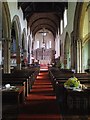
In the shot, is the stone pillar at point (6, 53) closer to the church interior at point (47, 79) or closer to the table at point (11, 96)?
the church interior at point (47, 79)

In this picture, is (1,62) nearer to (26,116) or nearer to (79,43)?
(79,43)

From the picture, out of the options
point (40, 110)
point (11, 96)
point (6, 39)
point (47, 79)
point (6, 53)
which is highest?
point (6, 39)

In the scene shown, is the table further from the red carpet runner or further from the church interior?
the red carpet runner

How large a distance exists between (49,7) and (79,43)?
857 cm

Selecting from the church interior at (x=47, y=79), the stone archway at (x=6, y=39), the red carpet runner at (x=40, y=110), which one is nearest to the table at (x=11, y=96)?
the church interior at (x=47, y=79)

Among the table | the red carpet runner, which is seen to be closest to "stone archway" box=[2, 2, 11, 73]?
the red carpet runner

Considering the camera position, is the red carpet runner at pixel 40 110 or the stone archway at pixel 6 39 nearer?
the red carpet runner at pixel 40 110

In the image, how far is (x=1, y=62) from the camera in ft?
44.9

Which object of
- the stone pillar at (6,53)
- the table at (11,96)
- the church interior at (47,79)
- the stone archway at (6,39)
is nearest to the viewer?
the table at (11,96)

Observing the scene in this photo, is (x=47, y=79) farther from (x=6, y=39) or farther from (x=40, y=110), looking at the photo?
(x=40, y=110)

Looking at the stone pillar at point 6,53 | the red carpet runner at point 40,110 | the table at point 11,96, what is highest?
the stone pillar at point 6,53

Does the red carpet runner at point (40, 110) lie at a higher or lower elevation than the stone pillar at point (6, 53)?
lower

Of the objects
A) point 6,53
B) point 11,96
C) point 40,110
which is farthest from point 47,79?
point 11,96

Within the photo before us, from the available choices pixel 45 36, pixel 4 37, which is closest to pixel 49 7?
pixel 4 37
